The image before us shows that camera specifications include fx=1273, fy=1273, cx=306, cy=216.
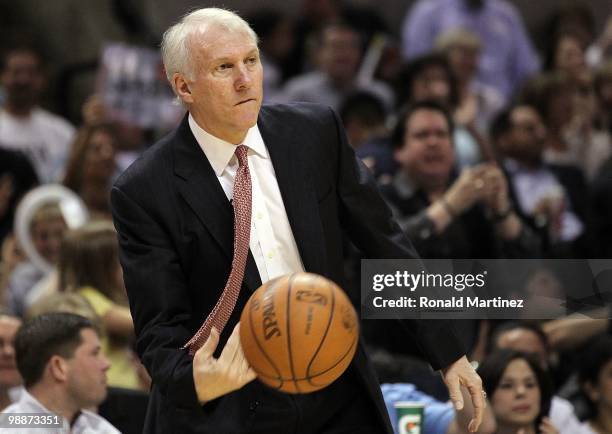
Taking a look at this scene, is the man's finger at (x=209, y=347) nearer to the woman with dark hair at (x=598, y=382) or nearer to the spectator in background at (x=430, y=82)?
the woman with dark hair at (x=598, y=382)

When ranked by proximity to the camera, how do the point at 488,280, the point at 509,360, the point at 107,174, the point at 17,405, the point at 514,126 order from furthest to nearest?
the point at 514,126, the point at 107,174, the point at 509,360, the point at 17,405, the point at 488,280

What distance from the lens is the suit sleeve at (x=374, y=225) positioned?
383 cm

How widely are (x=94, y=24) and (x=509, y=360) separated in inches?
239

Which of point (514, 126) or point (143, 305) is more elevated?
point (514, 126)

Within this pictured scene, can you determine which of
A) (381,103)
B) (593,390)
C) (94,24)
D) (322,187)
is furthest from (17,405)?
(94,24)

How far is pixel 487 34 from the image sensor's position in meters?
10.1

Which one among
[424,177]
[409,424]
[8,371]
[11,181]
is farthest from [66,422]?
[11,181]

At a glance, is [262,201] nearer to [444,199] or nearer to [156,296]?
[156,296]

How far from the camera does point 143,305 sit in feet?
12.0

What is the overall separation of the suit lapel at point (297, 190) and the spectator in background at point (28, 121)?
197 inches

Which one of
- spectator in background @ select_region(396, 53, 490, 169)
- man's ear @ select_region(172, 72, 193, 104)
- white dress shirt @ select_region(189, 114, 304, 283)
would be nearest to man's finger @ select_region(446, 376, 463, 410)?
white dress shirt @ select_region(189, 114, 304, 283)

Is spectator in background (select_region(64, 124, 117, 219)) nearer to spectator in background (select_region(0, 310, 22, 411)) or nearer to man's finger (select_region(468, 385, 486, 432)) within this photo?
spectator in background (select_region(0, 310, 22, 411))

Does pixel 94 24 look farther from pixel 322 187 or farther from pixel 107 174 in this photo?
pixel 322 187

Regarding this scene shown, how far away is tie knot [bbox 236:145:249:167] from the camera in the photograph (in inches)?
148
